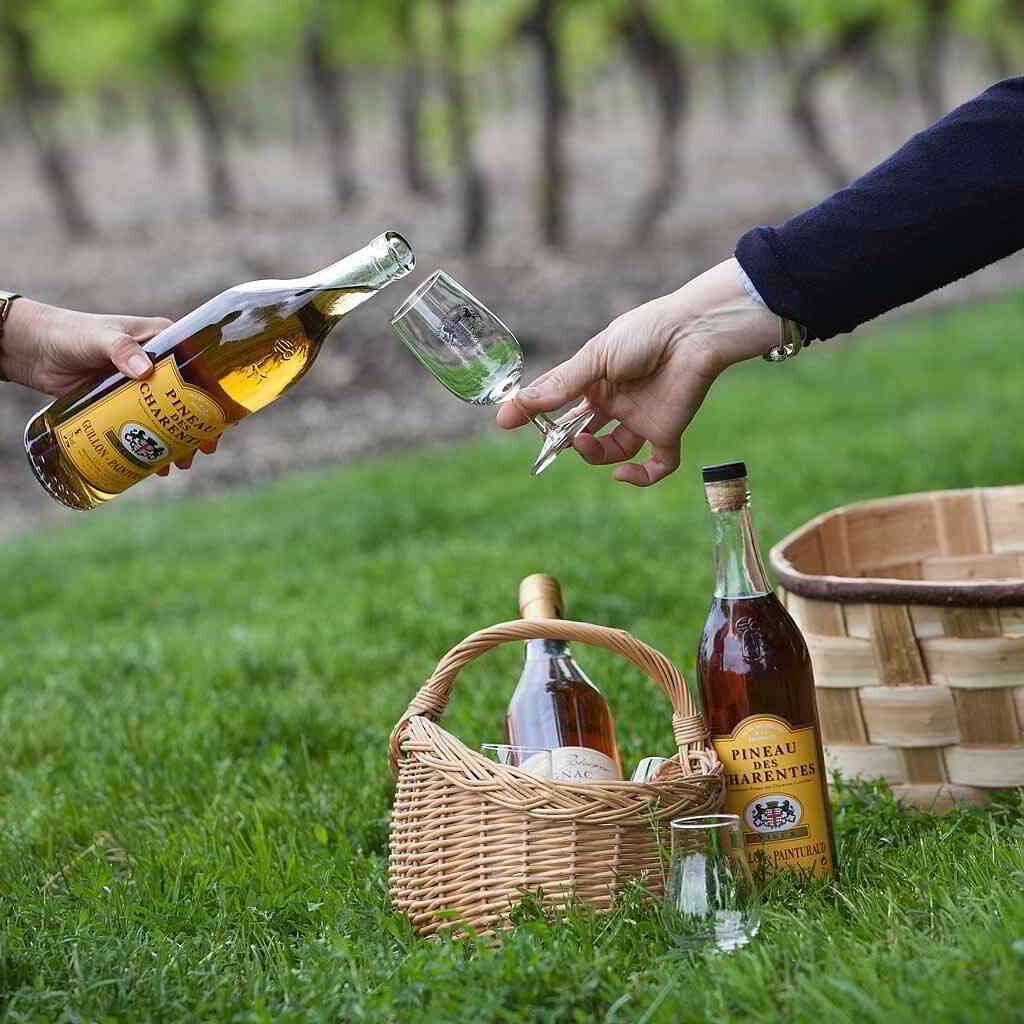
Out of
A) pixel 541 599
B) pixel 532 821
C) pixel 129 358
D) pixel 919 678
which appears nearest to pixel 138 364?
pixel 129 358

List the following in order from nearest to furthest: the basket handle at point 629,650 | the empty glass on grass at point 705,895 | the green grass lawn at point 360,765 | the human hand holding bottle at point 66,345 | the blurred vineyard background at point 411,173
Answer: the green grass lawn at point 360,765 → the empty glass on grass at point 705,895 → the basket handle at point 629,650 → the human hand holding bottle at point 66,345 → the blurred vineyard background at point 411,173

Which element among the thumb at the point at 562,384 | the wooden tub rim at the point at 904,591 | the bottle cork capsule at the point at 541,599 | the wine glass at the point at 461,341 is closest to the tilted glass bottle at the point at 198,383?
the wine glass at the point at 461,341

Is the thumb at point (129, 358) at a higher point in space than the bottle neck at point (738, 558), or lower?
higher

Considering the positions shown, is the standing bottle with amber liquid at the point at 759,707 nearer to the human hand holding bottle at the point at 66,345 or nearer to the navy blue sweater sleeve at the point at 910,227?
the navy blue sweater sleeve at the point at 910,227

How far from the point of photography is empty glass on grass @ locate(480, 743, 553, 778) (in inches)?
102

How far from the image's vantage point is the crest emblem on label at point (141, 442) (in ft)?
9.04

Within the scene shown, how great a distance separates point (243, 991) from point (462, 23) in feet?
75.2

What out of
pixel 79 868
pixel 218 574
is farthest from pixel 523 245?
pixel 79 868

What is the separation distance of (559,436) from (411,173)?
2811 centimetres

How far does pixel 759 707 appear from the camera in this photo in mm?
2547

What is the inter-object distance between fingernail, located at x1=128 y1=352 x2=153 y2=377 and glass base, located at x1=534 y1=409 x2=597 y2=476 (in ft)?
2.61

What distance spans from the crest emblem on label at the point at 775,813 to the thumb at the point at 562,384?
0.83 metres

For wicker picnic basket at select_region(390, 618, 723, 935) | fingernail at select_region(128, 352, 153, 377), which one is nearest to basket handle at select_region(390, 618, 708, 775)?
wicker picnic basket at select_region(390, 618, 723, 935)

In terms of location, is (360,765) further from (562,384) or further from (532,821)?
(562,384)
